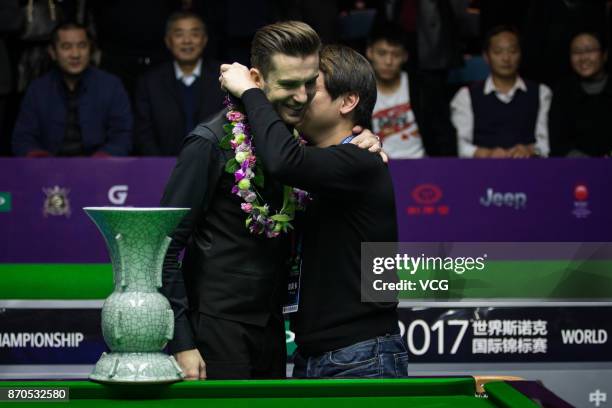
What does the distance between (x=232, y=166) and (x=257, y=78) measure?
30 centimetres

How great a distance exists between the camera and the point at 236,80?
A: 351 centimetres

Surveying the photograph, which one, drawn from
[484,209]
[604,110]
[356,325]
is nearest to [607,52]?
[604,110]

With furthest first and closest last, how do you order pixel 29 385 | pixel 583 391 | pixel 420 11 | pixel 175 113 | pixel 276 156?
pixel 420 11 → pixel 175 113 → pixel 583 391 → pixel 276 156 → pixel 29 385

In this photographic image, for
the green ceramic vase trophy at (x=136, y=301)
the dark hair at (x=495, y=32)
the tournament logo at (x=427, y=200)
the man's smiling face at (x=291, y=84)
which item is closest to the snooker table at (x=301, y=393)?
the green ceramic vase trophy at (x=136, y=301)

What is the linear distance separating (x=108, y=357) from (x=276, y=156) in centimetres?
80

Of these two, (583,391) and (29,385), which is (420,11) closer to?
(583,391)

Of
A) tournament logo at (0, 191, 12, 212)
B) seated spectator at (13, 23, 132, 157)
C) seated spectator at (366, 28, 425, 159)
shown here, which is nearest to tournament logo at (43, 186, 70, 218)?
tournament logo at (0, 191, 12, 212)

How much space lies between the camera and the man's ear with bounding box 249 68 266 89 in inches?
139

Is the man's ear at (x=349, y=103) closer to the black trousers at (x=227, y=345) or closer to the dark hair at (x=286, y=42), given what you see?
the dark hair at (x=286, y=42)

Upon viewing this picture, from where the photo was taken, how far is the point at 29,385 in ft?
9.51

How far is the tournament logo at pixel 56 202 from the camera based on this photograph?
679 centimetres

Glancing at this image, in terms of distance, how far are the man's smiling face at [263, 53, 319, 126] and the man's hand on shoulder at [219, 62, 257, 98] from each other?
0.06m

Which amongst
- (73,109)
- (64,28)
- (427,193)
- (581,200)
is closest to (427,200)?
(427,193)

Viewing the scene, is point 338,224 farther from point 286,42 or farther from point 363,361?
point 286,42
